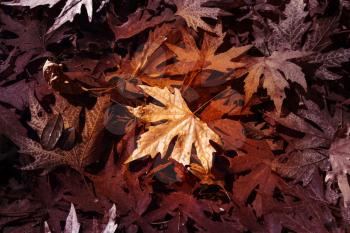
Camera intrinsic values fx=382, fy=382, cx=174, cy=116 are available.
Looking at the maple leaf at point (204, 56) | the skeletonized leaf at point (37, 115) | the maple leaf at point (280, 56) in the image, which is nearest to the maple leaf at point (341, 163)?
the maple leaf at point (280, 56)

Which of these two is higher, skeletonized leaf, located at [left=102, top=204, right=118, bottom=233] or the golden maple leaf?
the golden maple leaf

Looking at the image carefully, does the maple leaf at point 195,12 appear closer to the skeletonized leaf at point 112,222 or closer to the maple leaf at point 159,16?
the maple leaf at point 159,16

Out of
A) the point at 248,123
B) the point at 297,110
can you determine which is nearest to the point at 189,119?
the point at 248,123

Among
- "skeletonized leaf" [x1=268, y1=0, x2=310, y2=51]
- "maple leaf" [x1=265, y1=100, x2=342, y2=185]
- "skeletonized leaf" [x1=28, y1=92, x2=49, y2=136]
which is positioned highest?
"skeletonized leaf" [x1=268, y1=0, x2=310, y2=51]

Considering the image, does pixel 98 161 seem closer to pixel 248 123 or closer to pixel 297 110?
pixel 248 123

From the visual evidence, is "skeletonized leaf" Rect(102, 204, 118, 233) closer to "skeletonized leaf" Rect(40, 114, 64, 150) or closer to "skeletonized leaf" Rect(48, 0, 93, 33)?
"skeletonized leaf" Rect(40, 114, 64, 150)

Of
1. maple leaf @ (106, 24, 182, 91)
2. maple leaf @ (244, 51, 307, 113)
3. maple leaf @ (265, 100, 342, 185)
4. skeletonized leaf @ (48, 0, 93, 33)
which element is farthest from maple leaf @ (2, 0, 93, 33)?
maple leaf @ (265, 100, 342, 185)
